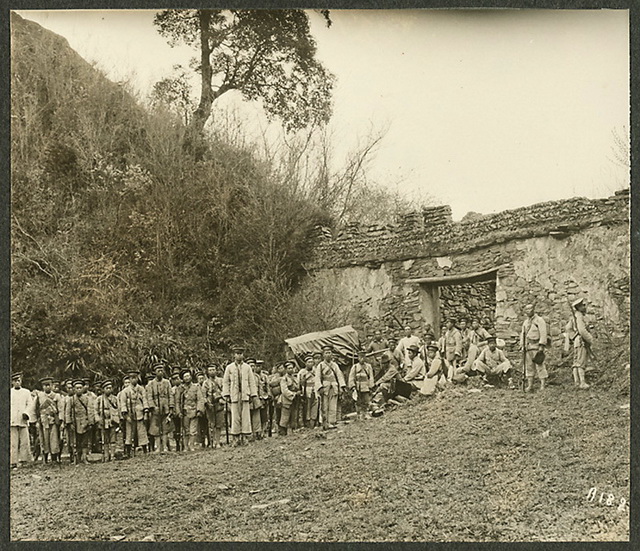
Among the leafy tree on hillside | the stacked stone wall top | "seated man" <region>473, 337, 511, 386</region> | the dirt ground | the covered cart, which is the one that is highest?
the leafy tree on hillside

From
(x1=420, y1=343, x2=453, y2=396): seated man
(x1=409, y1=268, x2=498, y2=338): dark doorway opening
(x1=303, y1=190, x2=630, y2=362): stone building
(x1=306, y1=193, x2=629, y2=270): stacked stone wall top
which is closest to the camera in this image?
(x1=303, y1=190, x2=630, y2=362): stone building

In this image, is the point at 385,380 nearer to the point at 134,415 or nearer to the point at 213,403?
the point at 213,403

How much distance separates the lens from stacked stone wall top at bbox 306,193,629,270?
804 centimetres

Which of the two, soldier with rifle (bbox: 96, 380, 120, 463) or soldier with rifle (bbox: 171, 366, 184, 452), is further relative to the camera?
soldier with rifle (bbox: 171, 366, 184, 452)

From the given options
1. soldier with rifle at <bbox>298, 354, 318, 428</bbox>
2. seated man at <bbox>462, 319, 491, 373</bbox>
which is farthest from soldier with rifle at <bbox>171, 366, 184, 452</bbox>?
seated man at <bbox>462, 319, 491, 373</bbox>

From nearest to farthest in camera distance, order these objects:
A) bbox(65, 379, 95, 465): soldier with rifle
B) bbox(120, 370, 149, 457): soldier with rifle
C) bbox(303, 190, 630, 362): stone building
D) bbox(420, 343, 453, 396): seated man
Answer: bbox(303, 190, 630, 362): stone building → bbox(65, 379, 95, 465): soldier with rifle → bbox(120, 370, 149, 457): soldier with rifle → bbox(420, 343, 453, 396): seated man

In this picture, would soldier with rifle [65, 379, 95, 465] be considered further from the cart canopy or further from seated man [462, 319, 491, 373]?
seated man [462, 319, 491, 373]

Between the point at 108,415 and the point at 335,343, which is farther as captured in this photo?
the point at 335,343

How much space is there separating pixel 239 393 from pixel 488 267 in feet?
10.5

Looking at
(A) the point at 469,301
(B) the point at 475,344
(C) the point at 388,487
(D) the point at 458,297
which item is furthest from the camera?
(D) the point at 458,297

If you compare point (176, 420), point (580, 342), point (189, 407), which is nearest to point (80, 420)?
point (176, 420)

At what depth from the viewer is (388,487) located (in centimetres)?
766

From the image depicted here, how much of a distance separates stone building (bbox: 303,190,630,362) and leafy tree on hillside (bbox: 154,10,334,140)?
161cm

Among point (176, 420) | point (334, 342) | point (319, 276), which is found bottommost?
point (176, 420)
